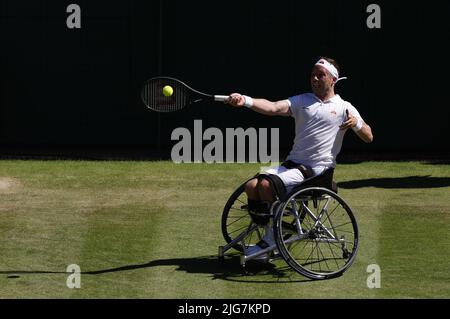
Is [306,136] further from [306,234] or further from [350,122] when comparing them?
[306,234]

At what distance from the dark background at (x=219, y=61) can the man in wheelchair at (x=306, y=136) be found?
7.64m

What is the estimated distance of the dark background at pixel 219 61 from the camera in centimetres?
1689

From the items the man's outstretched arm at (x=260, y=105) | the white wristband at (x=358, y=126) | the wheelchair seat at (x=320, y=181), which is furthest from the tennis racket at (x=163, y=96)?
the white wristband at (x=358, y=126)

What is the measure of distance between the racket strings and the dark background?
7.43 meters

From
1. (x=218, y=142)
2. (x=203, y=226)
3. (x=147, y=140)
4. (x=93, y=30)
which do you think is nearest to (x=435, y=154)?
(x=218, y=142)

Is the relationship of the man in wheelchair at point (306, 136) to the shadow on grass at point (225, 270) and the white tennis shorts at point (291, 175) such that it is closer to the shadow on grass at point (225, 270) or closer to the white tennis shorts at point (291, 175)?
the white tennis shorts at point (291, 175)

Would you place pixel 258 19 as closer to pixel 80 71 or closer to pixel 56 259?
pixel 80 71

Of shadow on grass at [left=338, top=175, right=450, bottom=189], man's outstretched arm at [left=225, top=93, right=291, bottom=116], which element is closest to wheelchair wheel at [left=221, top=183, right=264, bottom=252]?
man's outstretched arm at [left=225, top=93, right=291, bottom=116]

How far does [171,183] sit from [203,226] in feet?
9.54

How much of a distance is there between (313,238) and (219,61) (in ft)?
27.4

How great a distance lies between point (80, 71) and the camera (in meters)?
17.1

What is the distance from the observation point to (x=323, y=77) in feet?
30.4

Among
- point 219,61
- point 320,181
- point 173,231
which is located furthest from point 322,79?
point 219,61

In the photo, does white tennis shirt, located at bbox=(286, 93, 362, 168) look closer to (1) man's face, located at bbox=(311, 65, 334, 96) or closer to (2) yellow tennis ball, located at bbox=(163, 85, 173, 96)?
(1) man's face, located at bbox=(311, 65, 334, 96)
